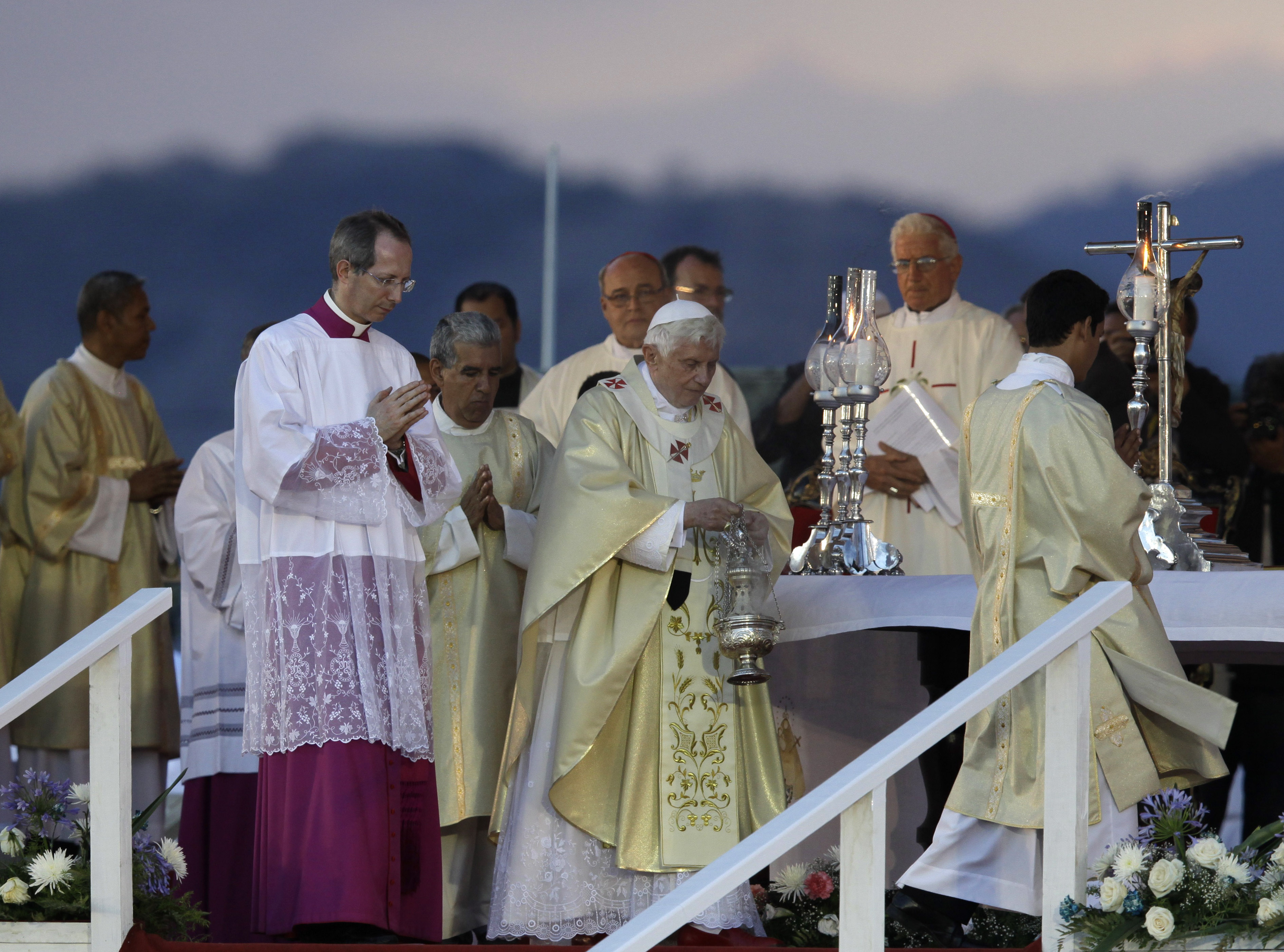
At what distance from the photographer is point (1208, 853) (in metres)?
3.38

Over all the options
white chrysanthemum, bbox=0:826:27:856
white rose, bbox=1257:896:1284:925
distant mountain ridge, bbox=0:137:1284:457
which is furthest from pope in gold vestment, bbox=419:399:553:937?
distant mountain ridge, bbox=0:137:1284:457

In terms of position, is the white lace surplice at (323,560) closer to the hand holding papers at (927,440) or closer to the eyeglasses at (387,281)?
the eyeglasses at (387,281)

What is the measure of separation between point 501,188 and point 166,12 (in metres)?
1.99

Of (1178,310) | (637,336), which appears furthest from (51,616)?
(1178,310)

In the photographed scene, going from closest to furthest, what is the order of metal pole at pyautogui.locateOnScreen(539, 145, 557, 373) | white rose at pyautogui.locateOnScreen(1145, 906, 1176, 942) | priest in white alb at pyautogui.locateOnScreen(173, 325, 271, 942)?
white rose at pyautogui.locateOnScreen(1145, 906, 1176, 942), priest in white alb at pyautogui.locateOnScreen(173, 325, 271, 942), metal pole at pyautogui.locateOnScreen(539, 145, 557, 373)

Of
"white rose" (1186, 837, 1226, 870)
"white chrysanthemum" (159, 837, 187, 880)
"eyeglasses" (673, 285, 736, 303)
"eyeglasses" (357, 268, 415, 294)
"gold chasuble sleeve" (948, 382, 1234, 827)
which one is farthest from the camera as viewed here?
"eyeglasses" (673, 285, 736, 303)

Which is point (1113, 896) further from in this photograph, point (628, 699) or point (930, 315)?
point (930, 315)

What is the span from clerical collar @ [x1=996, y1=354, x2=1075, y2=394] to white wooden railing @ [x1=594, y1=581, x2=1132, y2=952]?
1.03 metres

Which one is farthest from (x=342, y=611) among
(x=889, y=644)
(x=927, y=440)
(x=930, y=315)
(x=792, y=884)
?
(x=930, y=315)

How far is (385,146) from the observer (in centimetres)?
962

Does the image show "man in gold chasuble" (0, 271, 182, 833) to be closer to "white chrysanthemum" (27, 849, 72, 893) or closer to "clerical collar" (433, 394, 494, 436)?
"clerical collar" (433, 394, 494, 436)

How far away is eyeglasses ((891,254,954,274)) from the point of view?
7602 millimetres

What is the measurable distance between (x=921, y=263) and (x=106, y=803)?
4.83 metres

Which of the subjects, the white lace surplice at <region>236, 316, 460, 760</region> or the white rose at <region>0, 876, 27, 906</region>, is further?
the white lace surplice at <region>236, 316, 460, 760</region>
